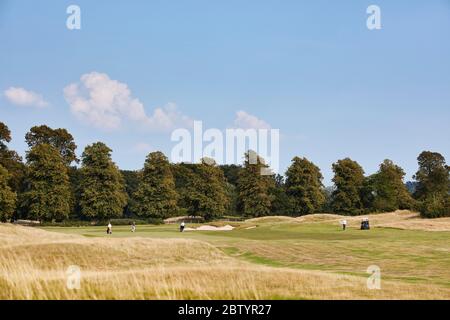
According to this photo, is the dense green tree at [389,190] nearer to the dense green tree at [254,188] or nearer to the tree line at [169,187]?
the tree line at [169,187]

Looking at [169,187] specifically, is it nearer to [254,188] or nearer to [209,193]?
[209,193]

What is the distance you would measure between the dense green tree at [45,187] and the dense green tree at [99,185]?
4.46m

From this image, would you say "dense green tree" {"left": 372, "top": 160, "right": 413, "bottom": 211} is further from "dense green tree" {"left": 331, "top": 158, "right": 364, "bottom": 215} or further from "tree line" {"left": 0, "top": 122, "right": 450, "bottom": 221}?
"dense green tree" {"left": 331, "top": 158, "right": 364, "bottom": 215}

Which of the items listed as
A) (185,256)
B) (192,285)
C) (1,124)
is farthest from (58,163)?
(192,285)

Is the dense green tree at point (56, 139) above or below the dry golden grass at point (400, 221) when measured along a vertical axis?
above

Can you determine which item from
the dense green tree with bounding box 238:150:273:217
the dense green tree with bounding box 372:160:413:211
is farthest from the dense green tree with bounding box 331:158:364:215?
the dense green tree with bounding box 238:150:273:217

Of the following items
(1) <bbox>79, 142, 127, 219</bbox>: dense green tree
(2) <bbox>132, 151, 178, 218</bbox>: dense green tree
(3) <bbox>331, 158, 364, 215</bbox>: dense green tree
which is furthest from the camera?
(3) <bbox>331, 158, 364, 215</bbox>: dense green tree

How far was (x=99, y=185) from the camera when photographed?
297 ft

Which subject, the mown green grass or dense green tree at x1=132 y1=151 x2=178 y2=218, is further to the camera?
dense green tree at x1=132 y1=151 x2=178 y2=218

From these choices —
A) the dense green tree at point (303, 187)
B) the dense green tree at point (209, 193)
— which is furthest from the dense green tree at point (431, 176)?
the dense green tree at point (209, 193)

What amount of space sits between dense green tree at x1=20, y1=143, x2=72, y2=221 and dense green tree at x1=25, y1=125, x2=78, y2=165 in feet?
41.8

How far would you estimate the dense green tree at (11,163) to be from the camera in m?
83.9

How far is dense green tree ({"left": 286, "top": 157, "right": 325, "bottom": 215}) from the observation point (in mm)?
109356
